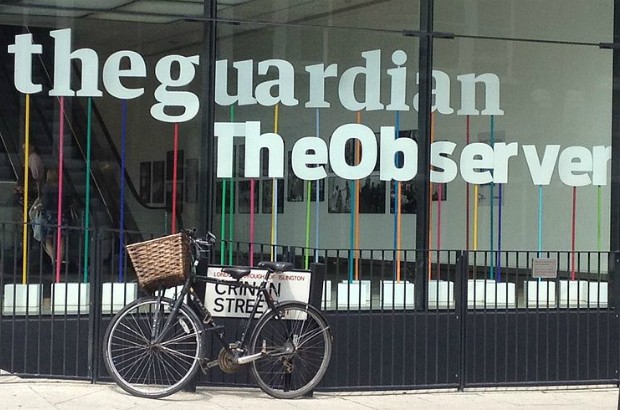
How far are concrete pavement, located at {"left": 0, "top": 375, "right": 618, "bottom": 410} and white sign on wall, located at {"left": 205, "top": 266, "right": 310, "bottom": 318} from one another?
2.12 feet

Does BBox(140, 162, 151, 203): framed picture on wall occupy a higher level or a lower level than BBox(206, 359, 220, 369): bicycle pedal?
higher

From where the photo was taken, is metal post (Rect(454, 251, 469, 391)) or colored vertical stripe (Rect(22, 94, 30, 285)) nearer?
colored vertical stripe (Rect(22, 94, 30, 285))

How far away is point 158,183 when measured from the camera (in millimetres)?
9570

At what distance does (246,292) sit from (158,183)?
1467 millimetres

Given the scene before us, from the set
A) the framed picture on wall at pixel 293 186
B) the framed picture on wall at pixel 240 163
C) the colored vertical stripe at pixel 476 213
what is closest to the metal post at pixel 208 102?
the framed picture on wall at pixel 240 163

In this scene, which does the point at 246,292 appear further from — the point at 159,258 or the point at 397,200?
the point at 397,200

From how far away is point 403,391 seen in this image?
9367 millimetres

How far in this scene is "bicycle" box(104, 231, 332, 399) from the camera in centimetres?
829

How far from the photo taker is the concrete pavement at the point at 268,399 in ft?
26.7

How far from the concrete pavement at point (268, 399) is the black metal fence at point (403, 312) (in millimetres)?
110

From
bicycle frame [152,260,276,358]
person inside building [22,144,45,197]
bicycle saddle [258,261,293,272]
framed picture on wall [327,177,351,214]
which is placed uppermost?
person inside building [22,144,45,197]

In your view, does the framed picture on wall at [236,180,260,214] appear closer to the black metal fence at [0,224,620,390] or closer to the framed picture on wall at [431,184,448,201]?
the black metal fence at [0,224,620,390]

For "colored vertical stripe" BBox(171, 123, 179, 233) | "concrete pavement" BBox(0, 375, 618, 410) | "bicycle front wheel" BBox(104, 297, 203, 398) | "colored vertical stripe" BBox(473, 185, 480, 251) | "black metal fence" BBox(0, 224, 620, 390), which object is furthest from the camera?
"colored vertical stripe" BBox(473, 185, 480, 251)

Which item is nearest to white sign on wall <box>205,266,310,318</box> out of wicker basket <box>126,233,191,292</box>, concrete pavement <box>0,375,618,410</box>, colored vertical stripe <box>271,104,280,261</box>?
wicker basket <box>126,233,191,292</box>
